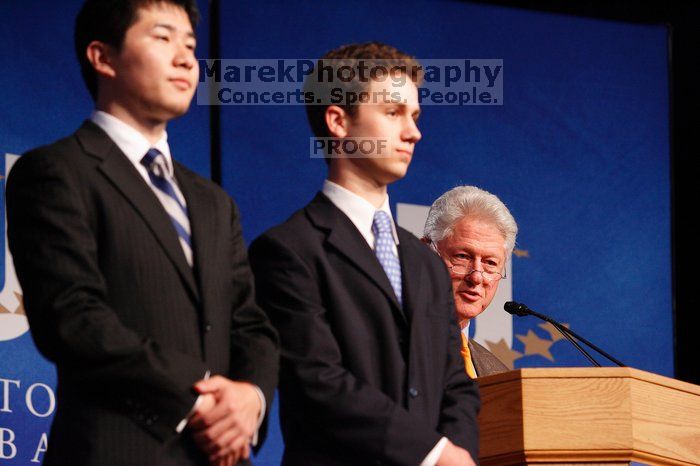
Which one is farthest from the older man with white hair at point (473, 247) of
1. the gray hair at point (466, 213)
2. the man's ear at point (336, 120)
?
the man's ear at point (336, 120)

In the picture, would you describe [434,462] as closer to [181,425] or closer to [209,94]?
[181,425]

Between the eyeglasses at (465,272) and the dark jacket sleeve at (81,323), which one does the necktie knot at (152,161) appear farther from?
the eyeglasses at (465,272)

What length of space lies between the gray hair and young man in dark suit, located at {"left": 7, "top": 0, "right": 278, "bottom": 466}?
170 cm

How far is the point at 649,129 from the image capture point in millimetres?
5195

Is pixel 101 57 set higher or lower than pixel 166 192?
higher

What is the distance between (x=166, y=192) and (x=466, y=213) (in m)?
1.88

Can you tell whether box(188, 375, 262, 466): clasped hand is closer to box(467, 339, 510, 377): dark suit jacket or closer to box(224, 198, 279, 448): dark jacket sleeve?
box(224, 198, 279, 448): dark jacket sleeve

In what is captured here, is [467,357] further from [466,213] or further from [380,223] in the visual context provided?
[380,223]

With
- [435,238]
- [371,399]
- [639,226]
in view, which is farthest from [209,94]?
[371,399]

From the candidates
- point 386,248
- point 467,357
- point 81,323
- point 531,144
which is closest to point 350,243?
point 386,248

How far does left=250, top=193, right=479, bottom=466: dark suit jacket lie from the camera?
7.61 ft

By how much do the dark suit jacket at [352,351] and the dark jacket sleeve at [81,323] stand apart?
35cm

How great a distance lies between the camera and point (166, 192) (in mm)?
2232
